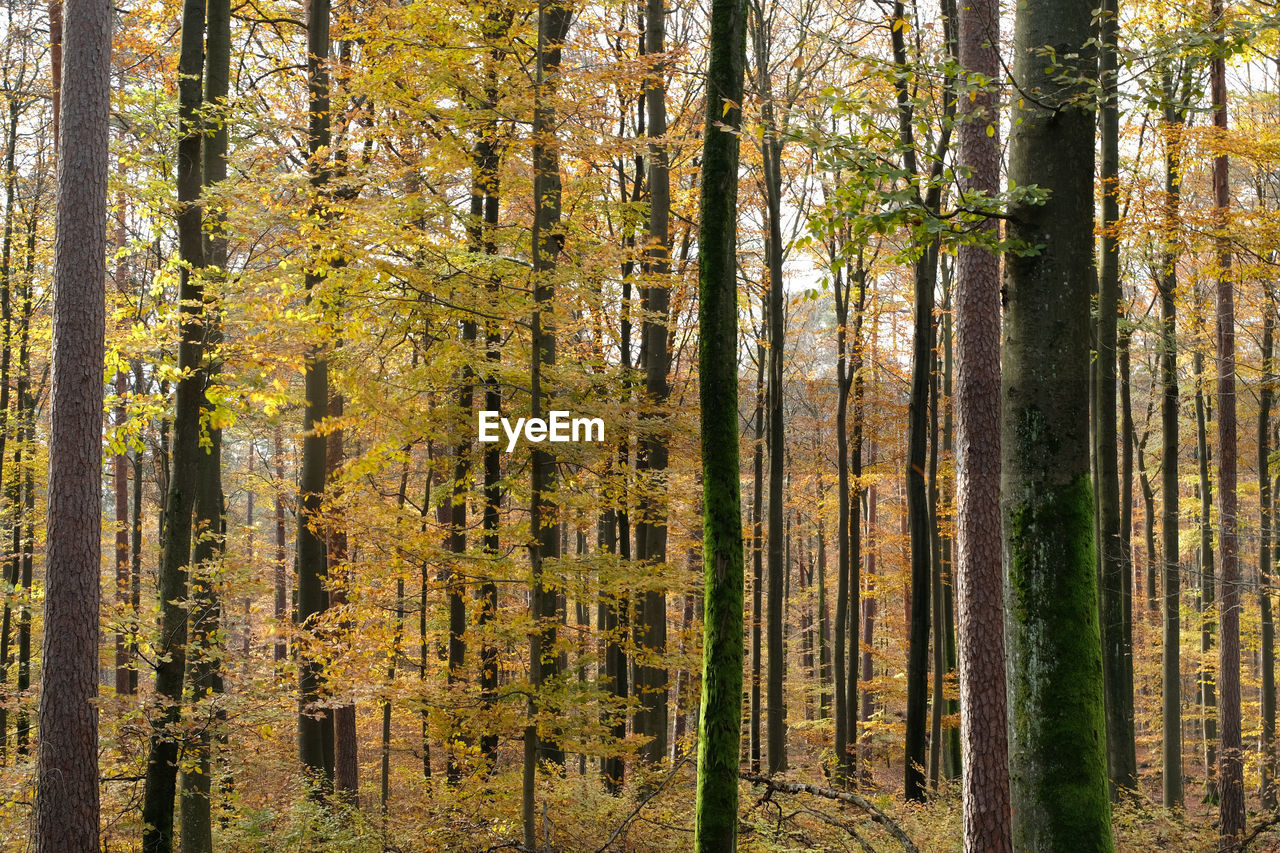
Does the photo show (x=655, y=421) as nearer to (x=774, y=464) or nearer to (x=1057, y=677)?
(x=774, y=464)

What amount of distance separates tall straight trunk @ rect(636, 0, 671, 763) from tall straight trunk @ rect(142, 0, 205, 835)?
15.9ft

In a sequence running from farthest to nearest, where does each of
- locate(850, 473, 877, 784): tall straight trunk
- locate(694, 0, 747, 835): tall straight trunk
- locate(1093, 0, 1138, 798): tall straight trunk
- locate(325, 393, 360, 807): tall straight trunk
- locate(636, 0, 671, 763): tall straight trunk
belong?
locate(850, 473, 877, 784): tall straight trunk < locate(1093, 0, 1138, 798): tall straight trunk < locate(325, 393, 360, 807): tall straight trunk < locate(636, 0, 671, 763): tall straight trunk < locate(694, 0, 747, 835): tall straight trunk

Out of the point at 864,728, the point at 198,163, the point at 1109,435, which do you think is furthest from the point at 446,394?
the point at 864,728

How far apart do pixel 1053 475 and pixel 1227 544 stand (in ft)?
35.8

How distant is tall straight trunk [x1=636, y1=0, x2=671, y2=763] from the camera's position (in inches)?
394

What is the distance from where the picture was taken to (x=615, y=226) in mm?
15062

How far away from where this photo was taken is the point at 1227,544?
12.4m

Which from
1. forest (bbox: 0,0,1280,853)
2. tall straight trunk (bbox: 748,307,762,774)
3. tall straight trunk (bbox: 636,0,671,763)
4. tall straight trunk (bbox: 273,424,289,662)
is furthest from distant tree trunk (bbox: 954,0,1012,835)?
tall straight trunk (bbox: 273,424,289,662)

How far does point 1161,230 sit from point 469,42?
880 cm

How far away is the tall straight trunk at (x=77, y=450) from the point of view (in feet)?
21.9

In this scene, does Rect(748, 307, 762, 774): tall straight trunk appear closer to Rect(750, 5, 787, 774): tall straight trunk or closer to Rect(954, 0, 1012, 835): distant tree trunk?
Rect(750, 5, 787, 774): tall straight trunk

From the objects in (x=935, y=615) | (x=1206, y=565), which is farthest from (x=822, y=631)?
(x=935, y=615)

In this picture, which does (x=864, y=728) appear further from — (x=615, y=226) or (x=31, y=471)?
(x=31, y=471)

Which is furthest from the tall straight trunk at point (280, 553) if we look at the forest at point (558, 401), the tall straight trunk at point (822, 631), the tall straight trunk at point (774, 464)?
the tall straight trunk at point (822, 631)
